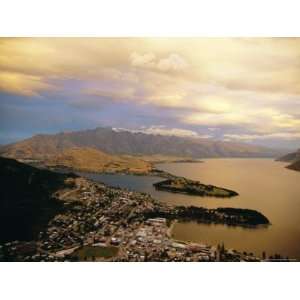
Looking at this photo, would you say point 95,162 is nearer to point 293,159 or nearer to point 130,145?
point 130,145

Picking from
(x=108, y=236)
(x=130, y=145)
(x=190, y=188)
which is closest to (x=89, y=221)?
(x=108, y=236)

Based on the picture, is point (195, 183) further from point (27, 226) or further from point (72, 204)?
point (27, 226)

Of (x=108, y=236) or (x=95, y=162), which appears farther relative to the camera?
(x=95, y=162)

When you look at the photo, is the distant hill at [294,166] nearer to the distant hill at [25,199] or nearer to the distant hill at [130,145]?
the distant hill at [130,145]

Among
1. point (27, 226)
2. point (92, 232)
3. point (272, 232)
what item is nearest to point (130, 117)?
point (92, 232)

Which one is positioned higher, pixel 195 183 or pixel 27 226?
pixel 195 183

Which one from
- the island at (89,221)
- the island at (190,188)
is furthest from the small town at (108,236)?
the island at (190,188)
